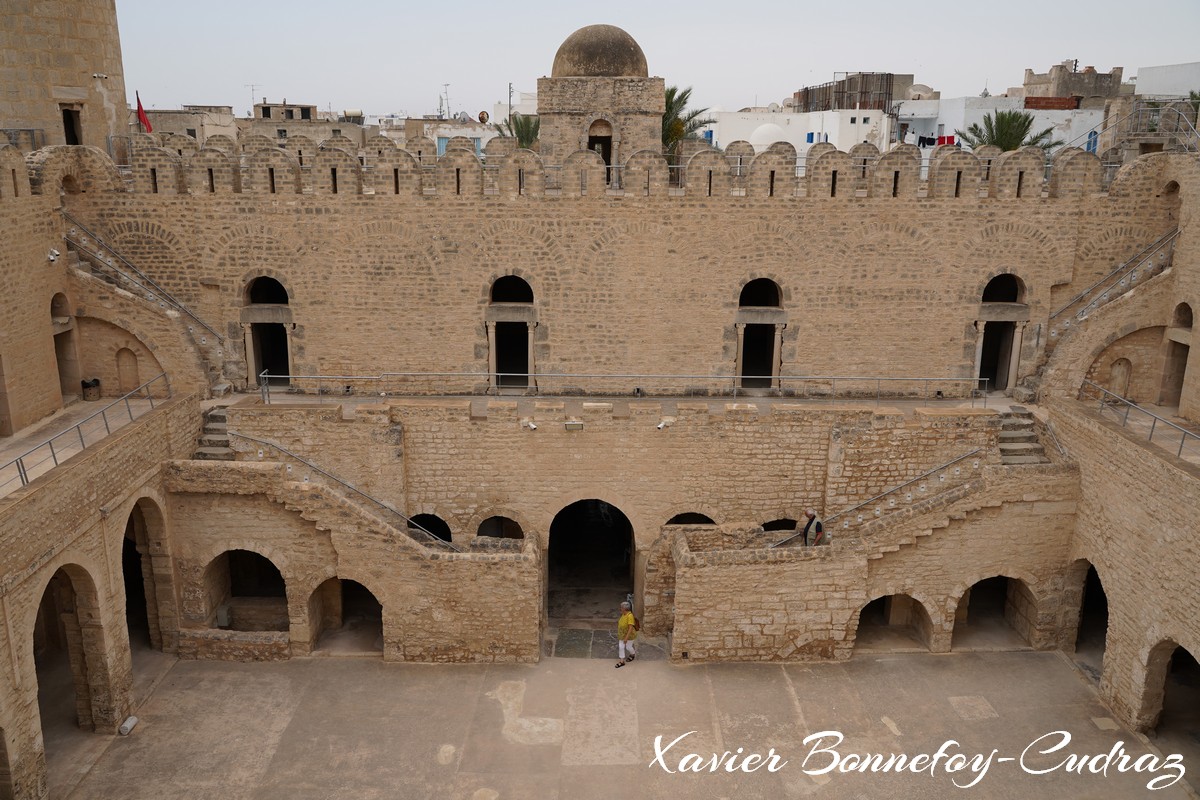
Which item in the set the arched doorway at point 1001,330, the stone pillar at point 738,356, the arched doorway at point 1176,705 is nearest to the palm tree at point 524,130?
the stone pillar at point 738,356

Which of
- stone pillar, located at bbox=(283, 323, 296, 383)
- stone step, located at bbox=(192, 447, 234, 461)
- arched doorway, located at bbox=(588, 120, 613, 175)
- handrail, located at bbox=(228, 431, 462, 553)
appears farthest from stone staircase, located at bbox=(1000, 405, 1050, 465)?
stone step, located at bbox=(192, 447, 234, 461)

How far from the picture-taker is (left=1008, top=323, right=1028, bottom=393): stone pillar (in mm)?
18609

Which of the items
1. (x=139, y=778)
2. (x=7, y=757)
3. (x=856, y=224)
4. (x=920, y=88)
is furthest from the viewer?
(x=920, y=88)

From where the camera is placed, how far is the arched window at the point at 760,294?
→ 66.1 feet

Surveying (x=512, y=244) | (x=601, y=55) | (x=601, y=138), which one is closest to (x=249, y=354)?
(x=512, y=244)

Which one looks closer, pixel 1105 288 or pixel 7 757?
pixel 7 757

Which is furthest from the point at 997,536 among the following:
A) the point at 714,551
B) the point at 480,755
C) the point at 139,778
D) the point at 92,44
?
the point at 92,44

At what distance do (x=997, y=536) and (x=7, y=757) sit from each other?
594 inches

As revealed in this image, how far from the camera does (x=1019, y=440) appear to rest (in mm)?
17281

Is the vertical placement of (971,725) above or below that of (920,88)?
below

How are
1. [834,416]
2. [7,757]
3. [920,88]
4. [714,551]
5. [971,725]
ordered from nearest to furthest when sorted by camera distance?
[7,757]
[971,725]
[714,551]
[834,416]
[920,88]

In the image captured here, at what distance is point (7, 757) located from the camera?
11570 millimetres

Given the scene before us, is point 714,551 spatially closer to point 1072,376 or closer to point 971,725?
point 971,725

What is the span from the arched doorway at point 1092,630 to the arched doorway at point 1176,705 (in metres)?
1.07
